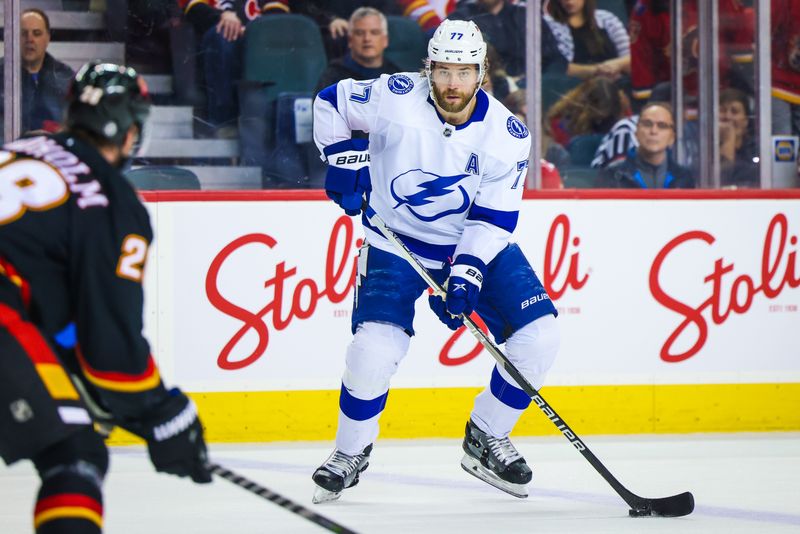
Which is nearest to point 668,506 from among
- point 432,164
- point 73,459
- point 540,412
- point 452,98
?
point 432,164

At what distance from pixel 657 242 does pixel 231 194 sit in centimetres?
153

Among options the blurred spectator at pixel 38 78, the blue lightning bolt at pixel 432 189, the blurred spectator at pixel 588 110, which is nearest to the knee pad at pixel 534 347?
the blue lightning bolt at pixel 432 189

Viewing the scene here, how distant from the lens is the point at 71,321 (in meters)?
2.11

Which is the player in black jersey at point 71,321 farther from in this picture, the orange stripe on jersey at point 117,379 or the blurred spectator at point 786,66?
the blurred spectator at point 786,66

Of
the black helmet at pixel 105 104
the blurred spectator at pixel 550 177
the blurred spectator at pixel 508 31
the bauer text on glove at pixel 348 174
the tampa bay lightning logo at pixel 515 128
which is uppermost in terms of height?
the blurred spectator at pixel 508 31

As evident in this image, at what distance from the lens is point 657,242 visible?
16.4 feet

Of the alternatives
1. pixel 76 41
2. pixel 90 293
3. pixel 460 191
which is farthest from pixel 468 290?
pixel 76 41

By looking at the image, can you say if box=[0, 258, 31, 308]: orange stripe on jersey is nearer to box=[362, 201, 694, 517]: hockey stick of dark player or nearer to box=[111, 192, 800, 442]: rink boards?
box=[362, 201, 694, 517]: hockey stick of dark player

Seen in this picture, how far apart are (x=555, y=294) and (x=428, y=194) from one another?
51.2 inches

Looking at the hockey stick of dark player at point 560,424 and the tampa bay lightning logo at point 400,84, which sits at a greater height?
the tampa bay lightning logo at point 400,84

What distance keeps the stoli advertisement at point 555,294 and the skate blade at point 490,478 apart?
39.1 inches

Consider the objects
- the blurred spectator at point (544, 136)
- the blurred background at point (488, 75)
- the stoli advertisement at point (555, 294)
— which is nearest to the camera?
the stoli advertisement at point (555, 294)

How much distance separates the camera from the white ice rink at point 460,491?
334 cm

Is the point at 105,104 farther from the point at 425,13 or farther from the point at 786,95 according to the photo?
the point at 786,95
